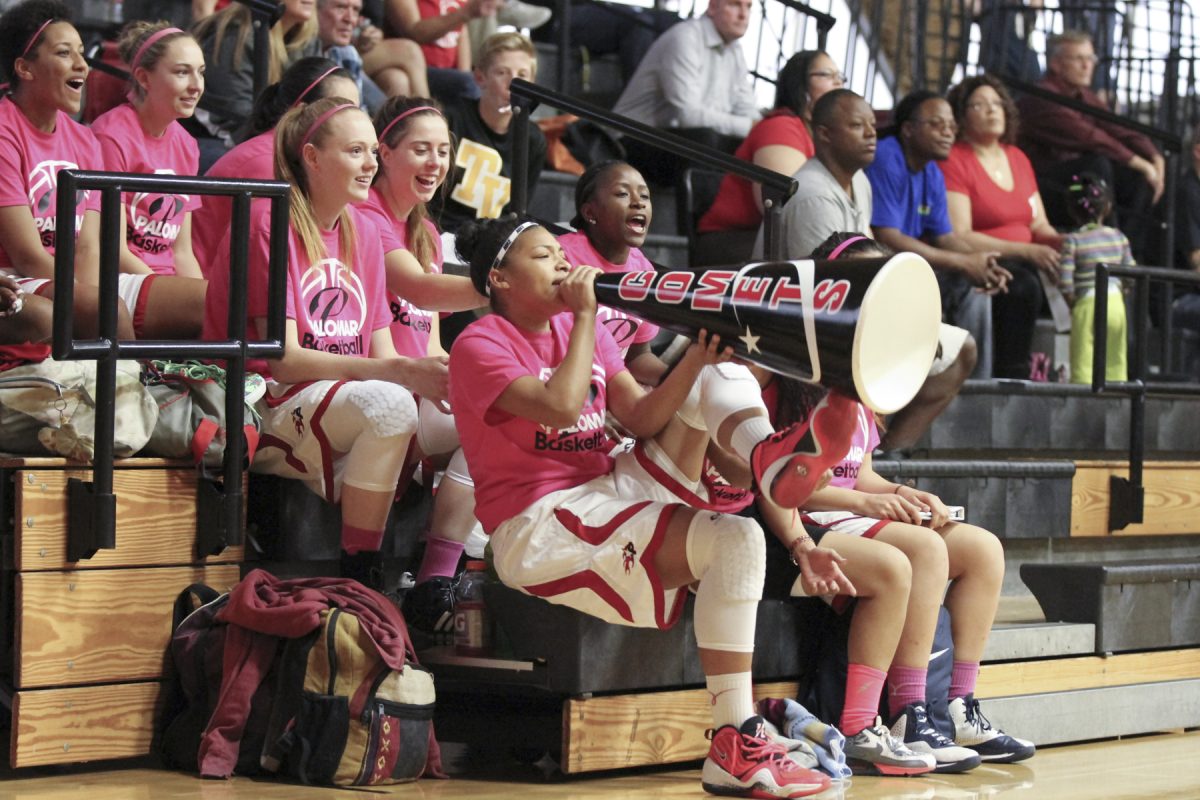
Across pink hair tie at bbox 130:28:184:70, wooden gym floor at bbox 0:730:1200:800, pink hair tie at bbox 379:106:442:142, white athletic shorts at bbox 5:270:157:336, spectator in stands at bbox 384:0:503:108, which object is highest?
spectator in stands at bbox 384:0:503:108

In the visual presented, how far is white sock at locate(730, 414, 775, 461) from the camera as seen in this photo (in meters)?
3.77

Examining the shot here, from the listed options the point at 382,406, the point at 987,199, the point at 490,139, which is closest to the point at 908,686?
the point at 382,406

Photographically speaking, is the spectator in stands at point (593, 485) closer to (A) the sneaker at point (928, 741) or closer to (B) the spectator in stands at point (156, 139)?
(A) the sneaker at point (928, 741)

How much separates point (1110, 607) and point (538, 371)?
6.34 feet

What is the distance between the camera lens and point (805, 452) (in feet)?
11.5

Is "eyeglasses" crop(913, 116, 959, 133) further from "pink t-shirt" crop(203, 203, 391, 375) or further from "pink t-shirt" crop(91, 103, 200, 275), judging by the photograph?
"pink t-shirt" crop(203, 203, 391, 375)

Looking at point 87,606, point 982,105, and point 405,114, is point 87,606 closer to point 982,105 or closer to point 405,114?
point 405,114

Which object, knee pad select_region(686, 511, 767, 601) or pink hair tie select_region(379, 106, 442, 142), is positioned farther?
pink hair tie select_region(379, 106, 442, 142)

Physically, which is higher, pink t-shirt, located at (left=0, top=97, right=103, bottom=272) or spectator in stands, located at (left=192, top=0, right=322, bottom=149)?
spectator in stands, located at (left=192, top=0, right=322, bottom=149)

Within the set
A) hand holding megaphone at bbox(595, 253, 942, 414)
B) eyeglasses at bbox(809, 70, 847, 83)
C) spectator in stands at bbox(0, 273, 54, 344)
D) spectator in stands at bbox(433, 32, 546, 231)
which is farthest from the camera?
eyeglasses at bbox(809, 70, 847, 83)

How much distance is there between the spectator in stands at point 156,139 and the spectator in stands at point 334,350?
1.65 ft

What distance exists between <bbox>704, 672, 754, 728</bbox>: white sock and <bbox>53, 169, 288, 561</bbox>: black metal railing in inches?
42.4

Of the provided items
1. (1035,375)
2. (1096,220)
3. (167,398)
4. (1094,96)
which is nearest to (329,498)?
(167,398)

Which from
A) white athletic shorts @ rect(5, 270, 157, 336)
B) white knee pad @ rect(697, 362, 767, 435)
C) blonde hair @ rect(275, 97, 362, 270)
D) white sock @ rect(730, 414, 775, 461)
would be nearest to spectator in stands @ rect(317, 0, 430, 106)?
blonde hair @ rect(275, 97, 362, 270)
